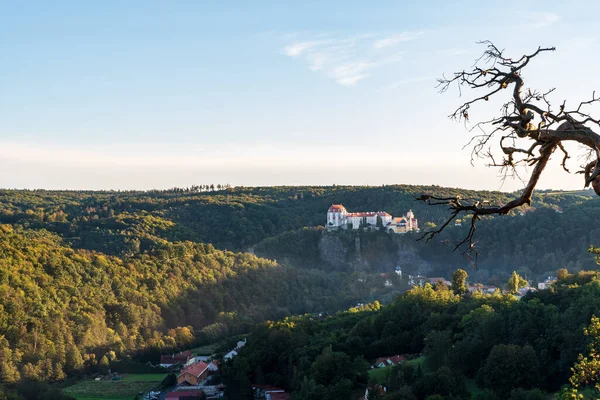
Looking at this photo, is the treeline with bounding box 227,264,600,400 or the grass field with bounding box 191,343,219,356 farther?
the grass field with bounding box 191,343,219,356

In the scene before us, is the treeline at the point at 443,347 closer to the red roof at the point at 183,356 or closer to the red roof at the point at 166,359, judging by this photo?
the red roof at the point at 183,356

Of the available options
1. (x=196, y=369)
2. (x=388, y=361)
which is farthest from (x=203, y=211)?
(x=388, y=361)

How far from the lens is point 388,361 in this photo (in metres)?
34.4

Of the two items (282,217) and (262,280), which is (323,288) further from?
(282,217)

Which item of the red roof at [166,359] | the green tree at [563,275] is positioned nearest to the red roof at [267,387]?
the red roof at [166,359]

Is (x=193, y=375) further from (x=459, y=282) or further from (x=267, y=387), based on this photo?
(x=459, y=282)

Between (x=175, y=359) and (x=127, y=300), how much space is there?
1043 centimetres

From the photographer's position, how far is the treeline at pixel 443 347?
86.1ft

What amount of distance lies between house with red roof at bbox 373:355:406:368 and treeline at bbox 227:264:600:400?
1262 millimetres

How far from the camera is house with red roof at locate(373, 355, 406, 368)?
3388 centimetres

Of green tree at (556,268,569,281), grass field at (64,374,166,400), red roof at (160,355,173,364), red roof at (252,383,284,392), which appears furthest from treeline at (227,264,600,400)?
red roof at (160,355,173,364)

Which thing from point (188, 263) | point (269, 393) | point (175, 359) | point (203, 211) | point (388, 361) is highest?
point (203, 211)

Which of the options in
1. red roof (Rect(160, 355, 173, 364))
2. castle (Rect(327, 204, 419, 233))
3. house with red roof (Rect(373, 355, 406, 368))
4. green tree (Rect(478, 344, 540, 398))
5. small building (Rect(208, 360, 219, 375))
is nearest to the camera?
green tree (Rect(478, 344, 540, 398))

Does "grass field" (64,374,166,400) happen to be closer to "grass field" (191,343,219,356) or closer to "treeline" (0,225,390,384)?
"treeline" (0,225,390,384)
